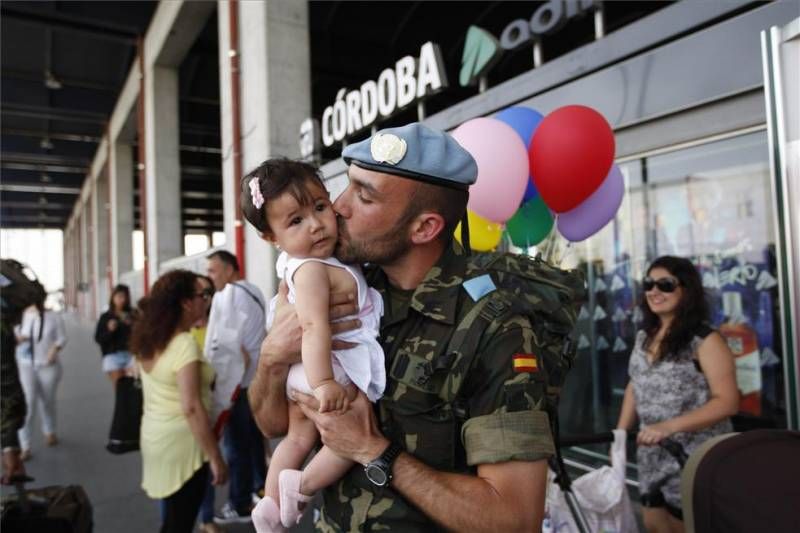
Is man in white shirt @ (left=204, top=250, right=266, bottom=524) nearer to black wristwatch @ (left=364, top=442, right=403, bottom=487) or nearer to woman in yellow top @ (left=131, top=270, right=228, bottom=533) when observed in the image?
woman in yellow top @ (left=131, top=270, right=228, bottom=533)

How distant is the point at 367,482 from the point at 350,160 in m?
0.78

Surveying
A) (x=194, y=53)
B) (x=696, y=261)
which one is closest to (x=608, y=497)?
(x=696, y=261)

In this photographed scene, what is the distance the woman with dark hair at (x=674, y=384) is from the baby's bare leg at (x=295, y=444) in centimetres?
155

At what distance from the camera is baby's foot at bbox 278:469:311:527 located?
1359 mm

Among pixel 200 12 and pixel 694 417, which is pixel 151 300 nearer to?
pixel 694 417

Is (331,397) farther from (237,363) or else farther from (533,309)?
(237,363)

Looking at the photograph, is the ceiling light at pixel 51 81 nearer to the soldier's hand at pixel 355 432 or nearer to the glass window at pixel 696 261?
the glass window at pixel 696 261

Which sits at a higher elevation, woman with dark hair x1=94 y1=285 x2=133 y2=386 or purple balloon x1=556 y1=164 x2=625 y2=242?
purple balloon x1=556 y1=164 x2=625 y2=242

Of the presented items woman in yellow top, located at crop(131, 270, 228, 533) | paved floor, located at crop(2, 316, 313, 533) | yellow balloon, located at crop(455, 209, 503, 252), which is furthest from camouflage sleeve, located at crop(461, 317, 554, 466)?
paved floor, located at crop(2, 316, 313, 533)

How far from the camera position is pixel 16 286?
3.14m

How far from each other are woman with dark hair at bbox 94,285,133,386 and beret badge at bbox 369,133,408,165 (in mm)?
5947

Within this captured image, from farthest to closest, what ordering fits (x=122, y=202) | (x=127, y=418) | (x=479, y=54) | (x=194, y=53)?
1. (x=122, y=202)
2. (x=194, y=53)
3. (x=479, y=54)
4. (x=127, y=418)

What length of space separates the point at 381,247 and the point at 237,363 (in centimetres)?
272

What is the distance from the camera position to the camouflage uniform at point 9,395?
3.53 m
